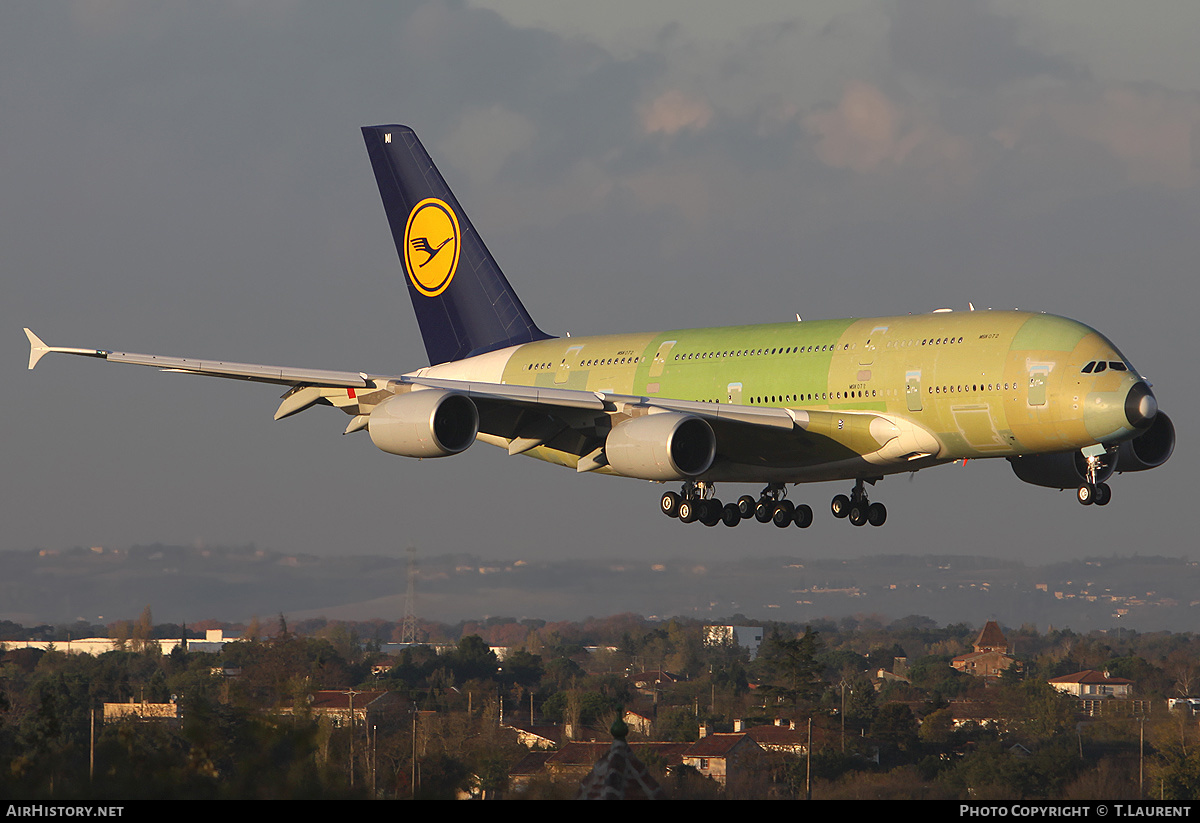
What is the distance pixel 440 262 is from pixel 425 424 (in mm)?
16969

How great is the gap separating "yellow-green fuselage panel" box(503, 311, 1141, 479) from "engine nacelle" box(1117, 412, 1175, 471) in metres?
6.01

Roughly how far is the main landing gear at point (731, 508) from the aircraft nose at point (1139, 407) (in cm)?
1176

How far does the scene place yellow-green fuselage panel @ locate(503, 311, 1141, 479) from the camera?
38.7m

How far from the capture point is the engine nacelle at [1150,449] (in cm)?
4469

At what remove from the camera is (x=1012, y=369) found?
3909 centimetres

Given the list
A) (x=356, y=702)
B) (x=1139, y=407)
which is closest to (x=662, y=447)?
(x=1139, y=407)

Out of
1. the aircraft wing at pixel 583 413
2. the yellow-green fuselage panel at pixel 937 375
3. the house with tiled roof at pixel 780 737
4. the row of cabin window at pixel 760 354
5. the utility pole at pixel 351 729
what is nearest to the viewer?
the yellow-green fuselage panel at pixel 937 375

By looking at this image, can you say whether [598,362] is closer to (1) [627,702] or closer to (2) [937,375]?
(2) [937,375]

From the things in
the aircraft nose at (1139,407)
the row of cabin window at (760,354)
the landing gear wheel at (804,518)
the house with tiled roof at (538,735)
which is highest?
the row of cabin window at (760,354)

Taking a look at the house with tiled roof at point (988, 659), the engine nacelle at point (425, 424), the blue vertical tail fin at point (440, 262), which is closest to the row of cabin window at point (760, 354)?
the blue vertical tail fin at point (440, 262)

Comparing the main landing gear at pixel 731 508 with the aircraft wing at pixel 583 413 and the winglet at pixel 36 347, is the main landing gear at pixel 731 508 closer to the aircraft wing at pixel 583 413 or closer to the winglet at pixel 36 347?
the aircraft wing at pixel 583 413

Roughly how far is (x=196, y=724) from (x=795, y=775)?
3978 cm

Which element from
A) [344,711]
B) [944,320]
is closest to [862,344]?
[944,320]
